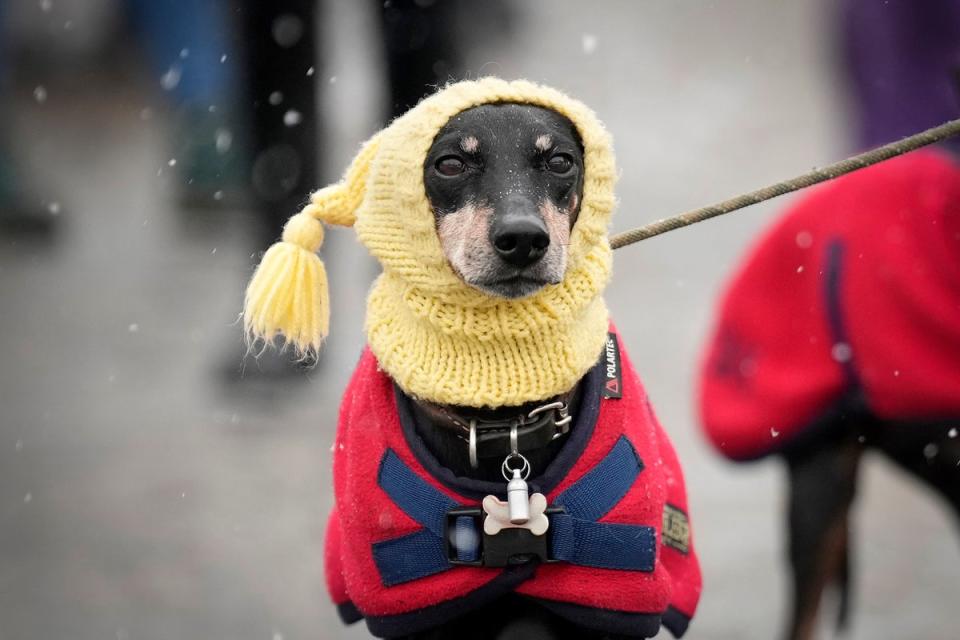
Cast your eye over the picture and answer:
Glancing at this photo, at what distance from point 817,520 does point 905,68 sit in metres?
1.04

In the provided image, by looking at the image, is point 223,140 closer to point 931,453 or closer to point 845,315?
point 845,315

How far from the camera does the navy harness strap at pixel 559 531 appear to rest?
2.14 meters

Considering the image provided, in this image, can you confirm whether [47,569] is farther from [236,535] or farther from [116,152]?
[116,152]

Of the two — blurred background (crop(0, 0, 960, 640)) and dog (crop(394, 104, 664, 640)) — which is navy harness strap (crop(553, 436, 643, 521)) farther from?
blurred background (crop(0, 0, 960, 640))

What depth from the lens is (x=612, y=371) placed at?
228 centimetres

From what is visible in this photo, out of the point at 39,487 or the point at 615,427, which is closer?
the point at 615,427

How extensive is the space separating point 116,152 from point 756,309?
19.2ft

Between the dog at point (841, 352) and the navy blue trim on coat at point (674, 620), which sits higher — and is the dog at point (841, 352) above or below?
above

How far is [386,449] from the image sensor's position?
219 cm

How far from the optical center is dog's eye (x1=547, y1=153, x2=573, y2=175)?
2.16 m

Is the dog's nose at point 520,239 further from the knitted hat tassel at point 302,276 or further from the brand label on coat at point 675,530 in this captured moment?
the brand label on coat at point 675,530

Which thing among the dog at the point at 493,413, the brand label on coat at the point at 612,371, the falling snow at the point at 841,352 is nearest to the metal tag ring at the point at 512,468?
the dog at the point at 493,413

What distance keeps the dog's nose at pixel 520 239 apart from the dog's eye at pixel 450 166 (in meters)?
0.14

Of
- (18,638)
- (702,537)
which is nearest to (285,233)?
(18,638)
